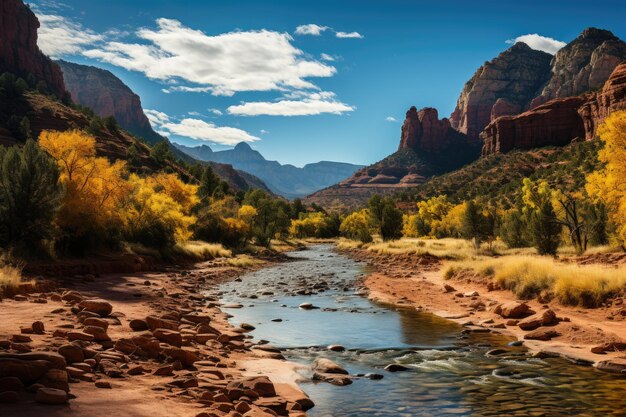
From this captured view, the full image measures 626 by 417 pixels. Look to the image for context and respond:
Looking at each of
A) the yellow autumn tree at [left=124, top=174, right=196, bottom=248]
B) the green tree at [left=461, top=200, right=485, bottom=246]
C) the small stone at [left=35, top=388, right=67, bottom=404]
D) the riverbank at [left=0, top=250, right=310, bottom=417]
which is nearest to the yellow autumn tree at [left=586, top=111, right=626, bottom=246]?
the riverbank at [left=0, top=250, right=310, bottom=417]

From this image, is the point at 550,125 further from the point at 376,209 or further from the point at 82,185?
the point at 82,185

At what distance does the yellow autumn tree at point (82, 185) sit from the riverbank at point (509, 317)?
17.8 m

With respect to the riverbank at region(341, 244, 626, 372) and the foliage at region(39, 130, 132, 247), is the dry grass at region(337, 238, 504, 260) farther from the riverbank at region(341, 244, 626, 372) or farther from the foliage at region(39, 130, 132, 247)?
the foliage at region(39, 130, 132, 247)

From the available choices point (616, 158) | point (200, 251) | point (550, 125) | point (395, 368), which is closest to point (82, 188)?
point (200, 251)

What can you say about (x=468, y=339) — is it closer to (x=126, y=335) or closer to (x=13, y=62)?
(x=126, y=335)

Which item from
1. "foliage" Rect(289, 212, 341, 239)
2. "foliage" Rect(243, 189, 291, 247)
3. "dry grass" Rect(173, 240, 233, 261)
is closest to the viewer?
"dry grass" Rect(173, 240, 233, 261)

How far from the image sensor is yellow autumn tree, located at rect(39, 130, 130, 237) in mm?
27906

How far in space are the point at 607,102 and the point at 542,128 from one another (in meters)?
43.5

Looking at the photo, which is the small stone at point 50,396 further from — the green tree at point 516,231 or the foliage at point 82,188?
the green tree at point 516,231

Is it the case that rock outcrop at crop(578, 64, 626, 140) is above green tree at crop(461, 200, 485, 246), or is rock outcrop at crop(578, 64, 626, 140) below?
above

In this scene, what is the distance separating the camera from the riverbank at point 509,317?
1284 cm

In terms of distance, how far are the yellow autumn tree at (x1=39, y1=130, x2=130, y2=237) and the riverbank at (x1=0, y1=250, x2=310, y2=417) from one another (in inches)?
524

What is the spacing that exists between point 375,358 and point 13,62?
155829 millimetres

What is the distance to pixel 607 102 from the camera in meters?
112
